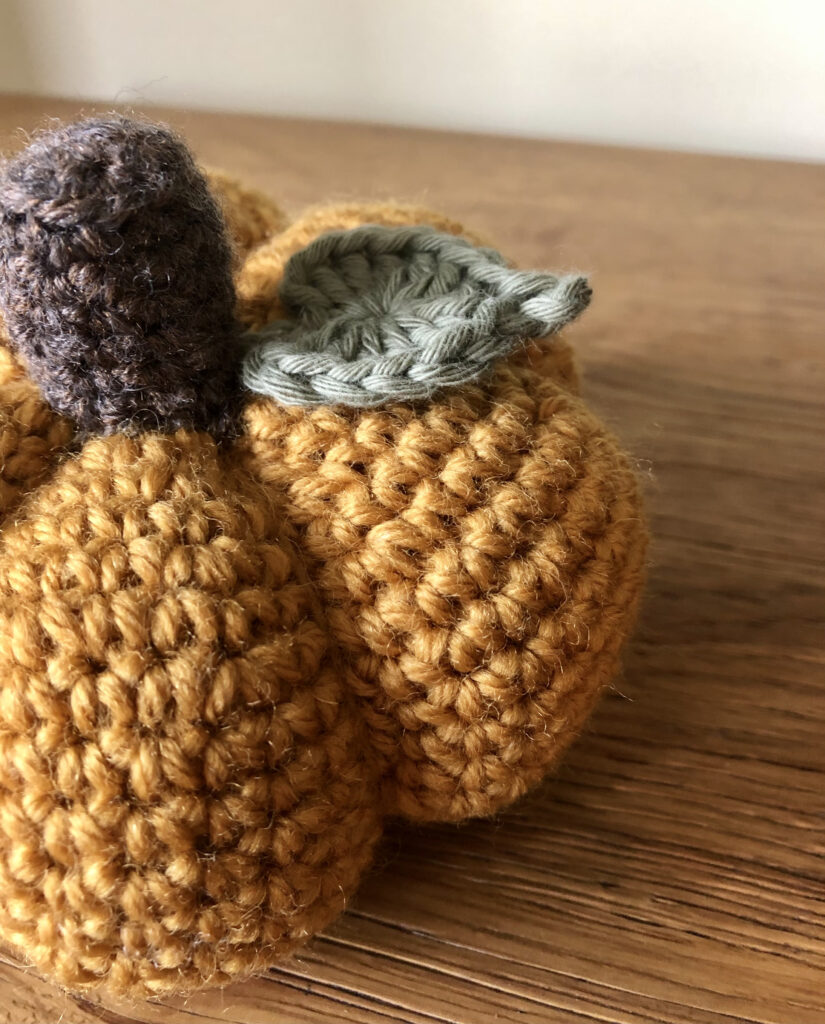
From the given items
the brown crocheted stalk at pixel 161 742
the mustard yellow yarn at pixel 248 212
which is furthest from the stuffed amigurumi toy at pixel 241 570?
the mustard yellow yarn at pixel 248 212

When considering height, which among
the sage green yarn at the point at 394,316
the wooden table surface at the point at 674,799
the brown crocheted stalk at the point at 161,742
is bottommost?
the wooden table surface at the point at 674,799

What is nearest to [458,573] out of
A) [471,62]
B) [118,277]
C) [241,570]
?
[241,570]

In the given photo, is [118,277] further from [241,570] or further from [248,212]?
[248,212]

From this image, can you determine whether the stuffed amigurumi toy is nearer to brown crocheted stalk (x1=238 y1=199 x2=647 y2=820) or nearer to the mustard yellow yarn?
brown crocheted stalk (x1=238 y1=199 x2=647 y2=820)

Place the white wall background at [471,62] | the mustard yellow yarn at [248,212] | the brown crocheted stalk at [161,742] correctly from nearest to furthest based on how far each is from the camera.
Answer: the brown crocheted stalk at [161,742]
the mustard yellow yarn at [248,212]
the white wall background at [471,62]

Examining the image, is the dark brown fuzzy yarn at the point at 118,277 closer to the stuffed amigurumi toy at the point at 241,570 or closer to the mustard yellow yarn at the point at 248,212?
the stuffed amigurumi toy at the point at 241,570

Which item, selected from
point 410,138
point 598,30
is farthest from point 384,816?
point 598,30

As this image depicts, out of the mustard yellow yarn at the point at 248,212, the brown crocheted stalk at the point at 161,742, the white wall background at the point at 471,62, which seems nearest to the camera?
the brown crocheted stalk at the point at 161,742

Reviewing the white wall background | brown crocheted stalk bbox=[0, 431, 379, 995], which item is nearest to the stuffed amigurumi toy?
brown crocheted stalk bbox=[0, 431, 379, 995]
